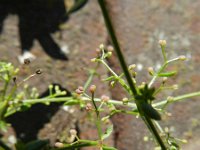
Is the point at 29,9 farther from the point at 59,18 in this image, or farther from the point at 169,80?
the point at 169,80

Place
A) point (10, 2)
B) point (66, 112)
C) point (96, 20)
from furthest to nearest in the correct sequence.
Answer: point (96, 20)
point (10, 2)
point (66, 112)

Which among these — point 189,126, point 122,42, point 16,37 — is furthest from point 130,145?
point 16,37

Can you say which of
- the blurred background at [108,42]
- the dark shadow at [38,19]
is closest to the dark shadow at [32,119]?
the blurred background at [108,42]

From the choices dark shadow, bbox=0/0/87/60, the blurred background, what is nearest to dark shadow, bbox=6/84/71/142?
the blurred background

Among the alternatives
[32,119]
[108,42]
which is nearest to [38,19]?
[108,42]

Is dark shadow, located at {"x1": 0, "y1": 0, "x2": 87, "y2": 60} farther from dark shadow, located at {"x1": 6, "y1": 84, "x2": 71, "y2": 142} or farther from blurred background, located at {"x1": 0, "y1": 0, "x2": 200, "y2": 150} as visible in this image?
dark shadow, located at {"x1": 6, "y1": 84, "x2": 71, "y2": 142}

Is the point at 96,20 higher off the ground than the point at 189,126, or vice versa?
the point at 96,20

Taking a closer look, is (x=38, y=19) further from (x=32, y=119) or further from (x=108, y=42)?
(x=32, y=119)
